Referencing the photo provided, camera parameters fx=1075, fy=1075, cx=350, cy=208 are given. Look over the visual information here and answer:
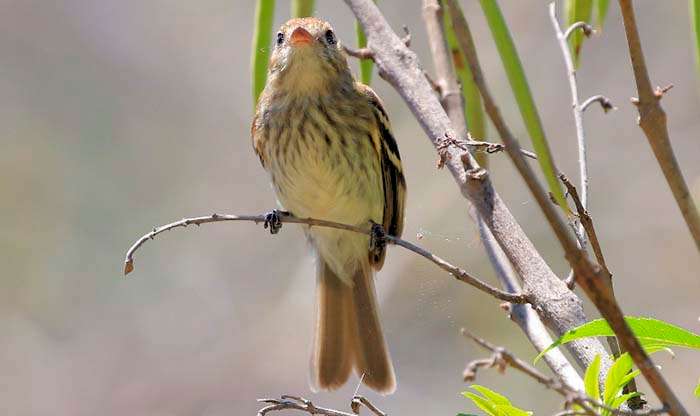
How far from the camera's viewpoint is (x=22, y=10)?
7094mm

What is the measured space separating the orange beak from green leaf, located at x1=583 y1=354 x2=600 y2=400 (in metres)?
2.48

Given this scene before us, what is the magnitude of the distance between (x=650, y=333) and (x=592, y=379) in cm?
11

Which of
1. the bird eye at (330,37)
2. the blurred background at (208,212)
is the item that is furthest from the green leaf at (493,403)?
the blurred background at (208,212)

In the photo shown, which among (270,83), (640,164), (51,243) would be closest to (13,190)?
(51,243)

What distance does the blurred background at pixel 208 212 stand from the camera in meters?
5.36

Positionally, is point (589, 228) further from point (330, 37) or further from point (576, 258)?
point (330, 37)

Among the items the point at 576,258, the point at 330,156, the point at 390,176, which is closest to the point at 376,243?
the point at 390,176

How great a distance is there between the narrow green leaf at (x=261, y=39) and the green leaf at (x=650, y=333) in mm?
1070

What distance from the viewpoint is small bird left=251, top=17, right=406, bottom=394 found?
372 centimetres

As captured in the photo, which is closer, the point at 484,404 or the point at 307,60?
the point at 484,404

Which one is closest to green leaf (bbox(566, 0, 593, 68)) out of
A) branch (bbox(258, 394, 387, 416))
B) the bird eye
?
branch (bbox(258, 394, 387, 416))

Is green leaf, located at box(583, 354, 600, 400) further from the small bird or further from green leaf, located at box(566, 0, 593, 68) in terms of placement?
the small bird

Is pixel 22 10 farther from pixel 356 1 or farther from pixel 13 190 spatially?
pixel 356 1

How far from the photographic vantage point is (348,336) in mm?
3803
